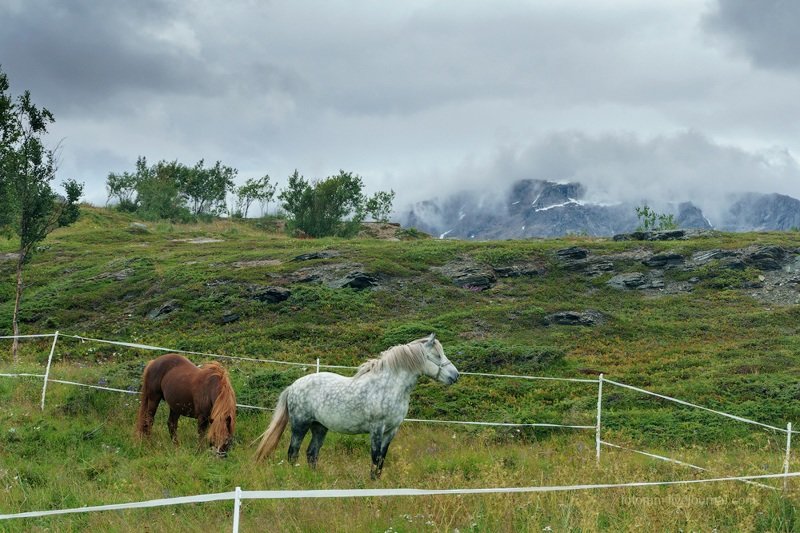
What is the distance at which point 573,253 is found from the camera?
137 feet

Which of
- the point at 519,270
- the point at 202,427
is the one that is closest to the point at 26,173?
the point at 202,427

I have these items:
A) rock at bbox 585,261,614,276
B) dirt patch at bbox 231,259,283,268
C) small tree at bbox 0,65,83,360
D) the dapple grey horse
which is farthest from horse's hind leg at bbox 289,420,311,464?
rock at bbox 585,261,614,276

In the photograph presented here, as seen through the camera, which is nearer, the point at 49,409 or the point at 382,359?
the point at 382,359

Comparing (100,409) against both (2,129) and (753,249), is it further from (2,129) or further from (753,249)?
(753,249)

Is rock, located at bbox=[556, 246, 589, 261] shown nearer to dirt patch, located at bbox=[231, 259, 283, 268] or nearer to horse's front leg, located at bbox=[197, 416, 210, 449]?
dirt patch, located at bbox=[231, 259, 283, 268]

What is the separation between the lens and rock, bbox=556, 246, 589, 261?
4134cm

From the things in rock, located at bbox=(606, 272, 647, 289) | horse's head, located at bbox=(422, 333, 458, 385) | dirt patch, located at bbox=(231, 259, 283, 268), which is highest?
rock, located at bbox=(606, 272, 647, 289)

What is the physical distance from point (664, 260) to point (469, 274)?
488 inches

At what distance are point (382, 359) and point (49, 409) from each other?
25.6ft

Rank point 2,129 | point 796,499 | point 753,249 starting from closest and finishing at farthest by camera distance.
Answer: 1. point 796,499
2. point 2,129
3. point 753,249

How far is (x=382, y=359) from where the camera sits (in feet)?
33.8

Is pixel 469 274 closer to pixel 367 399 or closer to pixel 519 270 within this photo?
pixel 519 270

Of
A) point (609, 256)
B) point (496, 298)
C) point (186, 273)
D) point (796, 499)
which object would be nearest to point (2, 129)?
point (186, 273)

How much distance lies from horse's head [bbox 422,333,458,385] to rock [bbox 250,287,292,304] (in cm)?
2268
